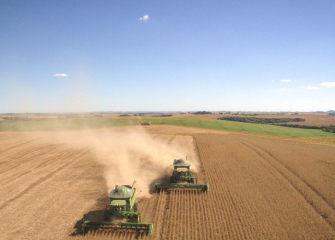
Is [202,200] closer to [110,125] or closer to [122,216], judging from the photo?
[122,216]

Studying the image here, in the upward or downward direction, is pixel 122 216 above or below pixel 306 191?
above

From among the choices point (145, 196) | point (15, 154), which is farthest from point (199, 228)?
point (15, 154)

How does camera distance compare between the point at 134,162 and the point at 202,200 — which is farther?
the point at 134,162

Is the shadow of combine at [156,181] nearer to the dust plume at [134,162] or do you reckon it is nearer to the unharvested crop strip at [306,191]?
the dust plume at [134,162]

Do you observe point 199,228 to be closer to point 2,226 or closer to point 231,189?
point 231,189

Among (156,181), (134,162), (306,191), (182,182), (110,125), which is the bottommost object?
(306,191)

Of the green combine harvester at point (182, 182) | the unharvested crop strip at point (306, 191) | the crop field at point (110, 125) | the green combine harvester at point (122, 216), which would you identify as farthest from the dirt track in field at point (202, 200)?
the crop field at point (110, 125)

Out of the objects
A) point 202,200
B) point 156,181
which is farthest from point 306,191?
point 156,181

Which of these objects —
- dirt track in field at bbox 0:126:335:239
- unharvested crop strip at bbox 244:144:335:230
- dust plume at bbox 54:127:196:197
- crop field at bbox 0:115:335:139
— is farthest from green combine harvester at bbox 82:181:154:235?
crop field at bbox 0:115:335:139
